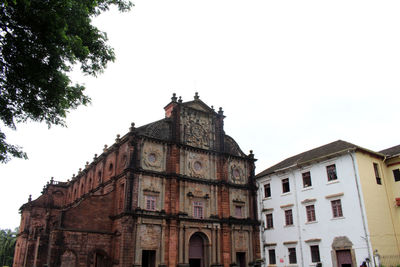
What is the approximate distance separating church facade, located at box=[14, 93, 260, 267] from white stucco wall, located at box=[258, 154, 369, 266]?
1927 millimetres

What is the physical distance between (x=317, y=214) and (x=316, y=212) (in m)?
0.19

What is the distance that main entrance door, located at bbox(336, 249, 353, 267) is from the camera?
80.3ft

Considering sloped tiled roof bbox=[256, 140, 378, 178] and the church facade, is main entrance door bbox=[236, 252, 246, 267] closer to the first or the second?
the church facade

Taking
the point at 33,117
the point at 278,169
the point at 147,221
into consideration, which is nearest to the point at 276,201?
the point at 278,169

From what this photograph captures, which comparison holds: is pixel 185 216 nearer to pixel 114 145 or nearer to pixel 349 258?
A: pixel 114 145

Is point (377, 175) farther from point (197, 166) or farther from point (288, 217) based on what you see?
point (197, 166)

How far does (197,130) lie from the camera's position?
1224 inches

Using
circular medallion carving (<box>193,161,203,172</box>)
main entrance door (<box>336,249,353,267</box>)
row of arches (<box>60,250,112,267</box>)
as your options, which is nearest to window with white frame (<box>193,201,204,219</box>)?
circular medallion carving (<box>193,161,203,172</box>)

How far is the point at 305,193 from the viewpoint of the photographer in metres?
29.0

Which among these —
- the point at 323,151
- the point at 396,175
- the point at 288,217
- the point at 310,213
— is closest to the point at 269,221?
the point at 288,217

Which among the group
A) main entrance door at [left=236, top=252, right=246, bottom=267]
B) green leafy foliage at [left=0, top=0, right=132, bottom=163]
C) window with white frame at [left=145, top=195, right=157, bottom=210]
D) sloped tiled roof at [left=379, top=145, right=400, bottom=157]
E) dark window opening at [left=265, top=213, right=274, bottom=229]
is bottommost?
main entrance door at [left=236, top=252, right=246, bottom=267]

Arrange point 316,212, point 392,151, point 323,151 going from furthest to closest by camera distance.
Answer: point 323,151 → point 392,151 → point 316,212

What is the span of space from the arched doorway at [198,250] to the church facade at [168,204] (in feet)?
0.26

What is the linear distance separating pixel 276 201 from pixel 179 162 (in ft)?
33.7
